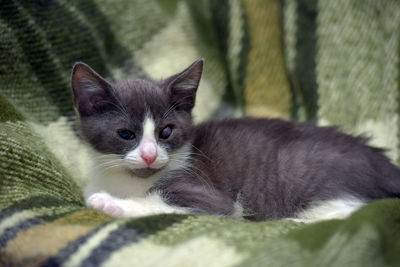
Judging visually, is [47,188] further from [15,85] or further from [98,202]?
[15,85]

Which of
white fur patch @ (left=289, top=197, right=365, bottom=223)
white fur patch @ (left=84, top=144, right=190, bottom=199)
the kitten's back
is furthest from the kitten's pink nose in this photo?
white fur patch @ (left=289, top=197, right=365, bottom=223)

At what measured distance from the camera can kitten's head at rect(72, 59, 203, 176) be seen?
142 centimetres

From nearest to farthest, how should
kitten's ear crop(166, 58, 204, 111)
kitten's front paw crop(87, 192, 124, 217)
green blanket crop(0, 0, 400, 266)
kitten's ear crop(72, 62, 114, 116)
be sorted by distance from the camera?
green blanket crop(0, 0, 400, 266)
kitten's front paw crop(87, 192, 124, 217)
kitten's ear crop(72, 62, 114, 116)
kitten's ear crop(166, 58, 204, 111)

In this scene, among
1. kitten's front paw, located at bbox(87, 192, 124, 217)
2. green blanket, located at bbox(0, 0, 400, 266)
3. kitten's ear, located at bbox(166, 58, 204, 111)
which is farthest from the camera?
kitten's ear, located at bbox(166, 58, 204, 111)

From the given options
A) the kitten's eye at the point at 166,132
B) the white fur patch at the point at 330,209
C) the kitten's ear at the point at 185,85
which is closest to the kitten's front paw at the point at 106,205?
the kitten's eye at the point at 166,132

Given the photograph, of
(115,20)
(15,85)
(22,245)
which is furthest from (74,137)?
(22,245)

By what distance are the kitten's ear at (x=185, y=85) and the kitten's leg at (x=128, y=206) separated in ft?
1.24

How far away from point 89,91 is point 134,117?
0.57 ft

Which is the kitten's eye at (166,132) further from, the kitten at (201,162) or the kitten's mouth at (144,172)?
the kitten's mouth at (144,172)

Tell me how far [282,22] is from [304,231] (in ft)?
4.61

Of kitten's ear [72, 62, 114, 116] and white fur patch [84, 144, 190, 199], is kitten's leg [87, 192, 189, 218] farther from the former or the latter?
kitten's ear [72, 62, 114, 116]

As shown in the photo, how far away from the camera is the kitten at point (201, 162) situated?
1.42 meters

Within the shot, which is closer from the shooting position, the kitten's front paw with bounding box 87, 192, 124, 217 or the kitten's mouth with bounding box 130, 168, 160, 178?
the kitten's front paw with bounding box 87, 192, 124, 217

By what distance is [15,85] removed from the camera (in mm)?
1667
